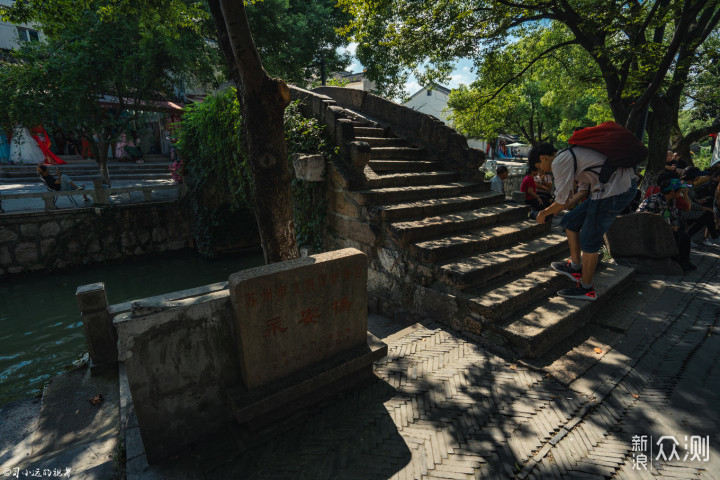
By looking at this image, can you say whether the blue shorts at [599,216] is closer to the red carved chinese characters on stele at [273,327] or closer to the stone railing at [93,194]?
the red carved chinese characters on stele at [273,327]

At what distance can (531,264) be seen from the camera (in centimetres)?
541

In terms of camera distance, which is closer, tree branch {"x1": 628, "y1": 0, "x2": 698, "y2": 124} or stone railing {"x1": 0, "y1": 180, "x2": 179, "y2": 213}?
tree branch {"x1": 628, "y1": 0, "x2": 698, "y2": 124}

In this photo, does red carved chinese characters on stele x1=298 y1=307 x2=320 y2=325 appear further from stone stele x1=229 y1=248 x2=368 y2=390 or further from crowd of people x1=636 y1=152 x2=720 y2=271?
crowd of people x1=636 y1=152 x2=720 y2=271

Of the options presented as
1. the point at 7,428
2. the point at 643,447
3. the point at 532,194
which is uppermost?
the point at 532,194

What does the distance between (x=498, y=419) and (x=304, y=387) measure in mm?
1693

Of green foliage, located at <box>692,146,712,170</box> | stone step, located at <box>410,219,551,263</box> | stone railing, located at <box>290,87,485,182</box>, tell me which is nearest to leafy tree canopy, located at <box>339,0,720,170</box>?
stone railing, located at <box>290,87,485,182</box>

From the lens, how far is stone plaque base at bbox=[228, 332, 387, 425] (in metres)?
2.75

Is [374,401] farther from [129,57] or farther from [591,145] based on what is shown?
[129,57]

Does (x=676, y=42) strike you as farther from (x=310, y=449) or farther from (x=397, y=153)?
(x=310, y=449)

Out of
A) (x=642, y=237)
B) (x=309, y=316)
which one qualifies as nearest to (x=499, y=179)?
(x=642, y=237)

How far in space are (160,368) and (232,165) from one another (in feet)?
26.5

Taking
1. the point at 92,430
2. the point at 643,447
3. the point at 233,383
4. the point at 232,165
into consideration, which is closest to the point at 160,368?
the point at 233,383

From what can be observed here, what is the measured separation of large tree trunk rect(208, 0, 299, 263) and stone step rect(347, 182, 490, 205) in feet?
4.63

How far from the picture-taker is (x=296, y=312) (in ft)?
9.80
